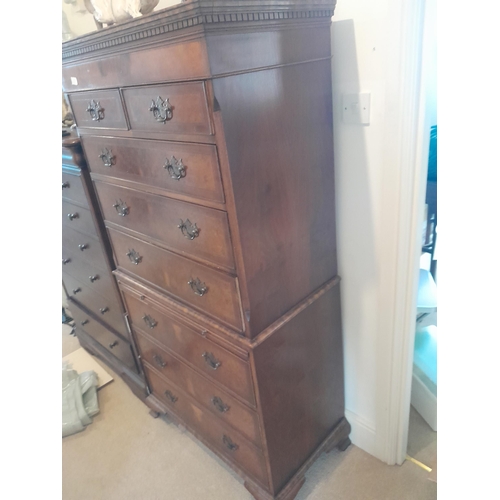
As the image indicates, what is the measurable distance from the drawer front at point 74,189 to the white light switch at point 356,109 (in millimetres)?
985

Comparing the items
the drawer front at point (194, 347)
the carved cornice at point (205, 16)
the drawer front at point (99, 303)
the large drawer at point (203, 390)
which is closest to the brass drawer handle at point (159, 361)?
the large drawer at point (203, 390)

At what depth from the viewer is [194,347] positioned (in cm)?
132

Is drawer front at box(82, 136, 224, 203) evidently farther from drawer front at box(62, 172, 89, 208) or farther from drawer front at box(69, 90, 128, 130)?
drawer front at box(62, 172, 89, 208)

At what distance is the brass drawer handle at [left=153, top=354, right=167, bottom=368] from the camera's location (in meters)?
1.57

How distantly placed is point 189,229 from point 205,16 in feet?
1.69

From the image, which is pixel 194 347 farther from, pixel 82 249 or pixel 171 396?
pixel 82 249

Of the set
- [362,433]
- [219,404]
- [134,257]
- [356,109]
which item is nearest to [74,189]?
[134,257]

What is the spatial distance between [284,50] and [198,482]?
155cm

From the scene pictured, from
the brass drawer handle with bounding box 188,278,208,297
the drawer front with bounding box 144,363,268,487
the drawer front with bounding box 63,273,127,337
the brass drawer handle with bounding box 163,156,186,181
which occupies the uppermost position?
the brass drawer handle with bounding box 163,156,186,181

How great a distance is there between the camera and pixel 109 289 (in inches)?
69.1

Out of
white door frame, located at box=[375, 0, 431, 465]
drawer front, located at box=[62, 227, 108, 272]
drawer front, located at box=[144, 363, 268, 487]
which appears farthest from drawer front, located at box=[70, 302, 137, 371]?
white door frame, located at box=[375, 0, 431, 465]
